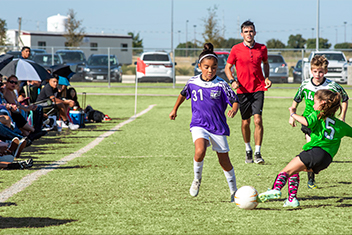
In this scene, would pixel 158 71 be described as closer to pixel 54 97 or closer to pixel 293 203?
pixel 54 97

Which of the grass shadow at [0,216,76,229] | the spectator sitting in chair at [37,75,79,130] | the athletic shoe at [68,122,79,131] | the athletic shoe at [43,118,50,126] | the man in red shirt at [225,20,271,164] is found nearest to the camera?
the grass shadow at [0,216,76,229]

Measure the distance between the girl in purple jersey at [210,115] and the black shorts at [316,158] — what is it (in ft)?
2.92

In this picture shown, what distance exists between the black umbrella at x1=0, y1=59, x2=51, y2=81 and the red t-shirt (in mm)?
5087

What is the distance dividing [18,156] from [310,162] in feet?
16.1

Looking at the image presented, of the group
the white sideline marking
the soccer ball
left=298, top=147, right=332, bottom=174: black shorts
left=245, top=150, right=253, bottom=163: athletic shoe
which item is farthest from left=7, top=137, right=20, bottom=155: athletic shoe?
left=298, top=147, right=332, bottom=174: black shorts

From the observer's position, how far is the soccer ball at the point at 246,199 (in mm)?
5000

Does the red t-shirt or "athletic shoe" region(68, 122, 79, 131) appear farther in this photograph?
"athletic shoe" region(68, 122, 79, 131)

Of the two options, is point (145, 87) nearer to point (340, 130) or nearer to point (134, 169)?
point (134, 169)

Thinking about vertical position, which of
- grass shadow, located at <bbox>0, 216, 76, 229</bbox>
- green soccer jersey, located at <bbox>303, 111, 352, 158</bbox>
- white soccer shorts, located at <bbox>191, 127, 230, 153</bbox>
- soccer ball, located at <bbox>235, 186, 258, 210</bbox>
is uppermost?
green soccer jersey, located at <bbox>303, 111, 352, 158</bbox>

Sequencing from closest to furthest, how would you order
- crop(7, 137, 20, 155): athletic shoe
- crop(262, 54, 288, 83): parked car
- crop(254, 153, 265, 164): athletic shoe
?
crop(7, 137, 20, 155): athletic shoe → crop(254, 153, 265, 164): athletic shoe → crop(262, 54, 288, 83): parked car

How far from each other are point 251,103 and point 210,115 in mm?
2875

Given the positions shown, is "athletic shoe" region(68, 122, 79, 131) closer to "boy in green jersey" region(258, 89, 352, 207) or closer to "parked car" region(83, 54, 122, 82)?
"boy in green jersey" region(258, 89, 352, 207)

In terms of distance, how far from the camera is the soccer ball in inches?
197

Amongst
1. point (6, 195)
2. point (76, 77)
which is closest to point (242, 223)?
point (6, 195)
